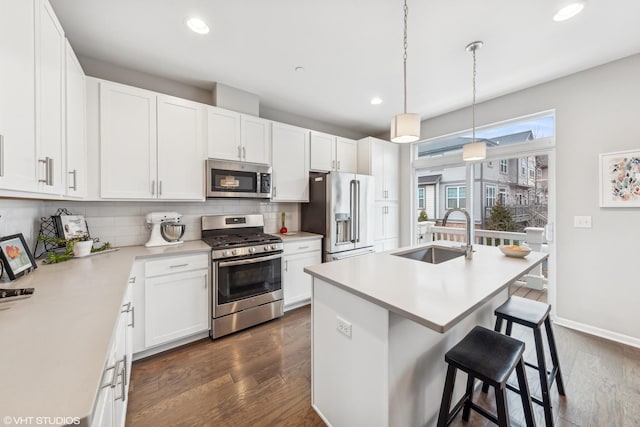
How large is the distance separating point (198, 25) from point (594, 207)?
4.11m

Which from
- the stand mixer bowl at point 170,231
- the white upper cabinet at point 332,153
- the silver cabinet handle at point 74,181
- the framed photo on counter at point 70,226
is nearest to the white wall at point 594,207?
the white upper cabinet at point 332,153

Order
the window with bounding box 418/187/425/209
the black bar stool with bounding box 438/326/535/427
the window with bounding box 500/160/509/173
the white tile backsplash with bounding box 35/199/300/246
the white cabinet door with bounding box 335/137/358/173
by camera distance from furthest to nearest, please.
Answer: the window with bounding box 418/187/425/209 → the white cabinet door with bounding box 335/137/358/173 → the window with bounding box 500/160/509/173 → the white tile backsplash with bounding box 35/199/300/246 → the black bar stool with bounding box 438/326/535/427

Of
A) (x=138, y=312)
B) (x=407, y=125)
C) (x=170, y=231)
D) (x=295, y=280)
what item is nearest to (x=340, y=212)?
(x=295, y=280)

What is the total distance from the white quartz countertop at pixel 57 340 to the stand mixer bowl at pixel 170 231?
1.01 m

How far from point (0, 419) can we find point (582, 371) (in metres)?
3.25

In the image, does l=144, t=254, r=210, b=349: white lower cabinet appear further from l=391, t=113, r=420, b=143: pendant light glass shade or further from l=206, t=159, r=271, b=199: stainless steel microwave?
l=391, t=113, r=420, b=143: pendant light glass shade

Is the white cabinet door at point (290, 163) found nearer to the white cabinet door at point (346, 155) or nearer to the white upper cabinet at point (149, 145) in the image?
the white cabinet door at point (346, 155)

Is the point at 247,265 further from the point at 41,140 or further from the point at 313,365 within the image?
the point at 41,140

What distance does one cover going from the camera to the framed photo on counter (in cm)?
203

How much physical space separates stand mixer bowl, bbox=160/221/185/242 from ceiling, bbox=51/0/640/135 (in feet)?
5.30

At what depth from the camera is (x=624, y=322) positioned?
2.42m

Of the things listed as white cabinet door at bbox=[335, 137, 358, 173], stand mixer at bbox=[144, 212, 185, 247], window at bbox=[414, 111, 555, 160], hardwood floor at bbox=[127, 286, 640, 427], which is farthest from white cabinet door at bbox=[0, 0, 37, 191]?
window at bbox=[414, 111, 555, 160]

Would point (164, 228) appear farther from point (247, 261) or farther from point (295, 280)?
point (295, 280)

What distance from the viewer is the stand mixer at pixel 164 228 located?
8.25 ft
